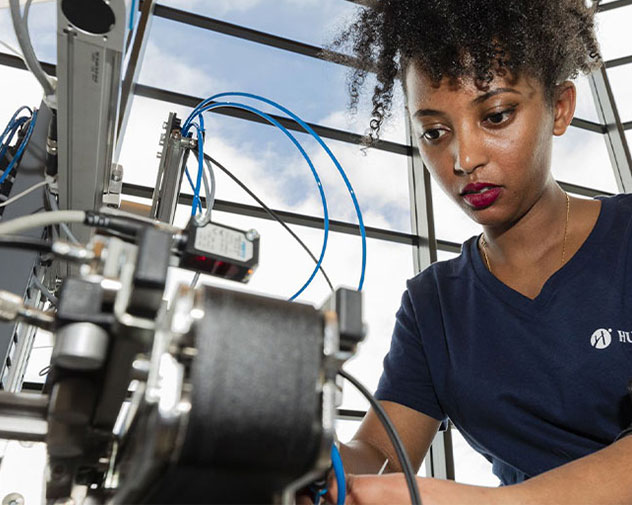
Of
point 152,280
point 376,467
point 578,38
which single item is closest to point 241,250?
point 152,280

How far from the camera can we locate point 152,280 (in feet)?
1.13

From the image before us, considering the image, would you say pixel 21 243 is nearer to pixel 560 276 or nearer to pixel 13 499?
pixel 13 499

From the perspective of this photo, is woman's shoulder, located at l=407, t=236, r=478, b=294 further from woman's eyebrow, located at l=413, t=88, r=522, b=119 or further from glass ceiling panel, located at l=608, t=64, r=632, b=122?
glass ceiling panel, located at l=608, t=64, r=632, b=122

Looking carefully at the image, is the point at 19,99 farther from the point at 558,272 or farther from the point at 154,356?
the point at 154,356

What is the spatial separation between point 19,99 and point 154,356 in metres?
3.61

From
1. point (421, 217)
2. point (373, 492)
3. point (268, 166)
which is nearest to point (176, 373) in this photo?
point (373, 492)

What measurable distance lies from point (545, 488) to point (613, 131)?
16.6 ft

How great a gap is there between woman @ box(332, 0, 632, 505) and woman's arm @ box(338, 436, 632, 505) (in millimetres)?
201

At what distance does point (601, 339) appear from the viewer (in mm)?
994

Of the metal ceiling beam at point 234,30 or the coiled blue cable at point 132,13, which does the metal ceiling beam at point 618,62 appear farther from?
the coiled blue cable at point 132,13

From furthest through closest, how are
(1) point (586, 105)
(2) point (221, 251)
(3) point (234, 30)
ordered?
(1) point (586, 105) < (3) point (234, 30) < (2) point (221, 251)

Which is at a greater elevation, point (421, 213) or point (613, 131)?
point (613, 131)

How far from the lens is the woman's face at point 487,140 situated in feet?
3.32

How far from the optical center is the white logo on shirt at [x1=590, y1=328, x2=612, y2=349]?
3.24 feet
